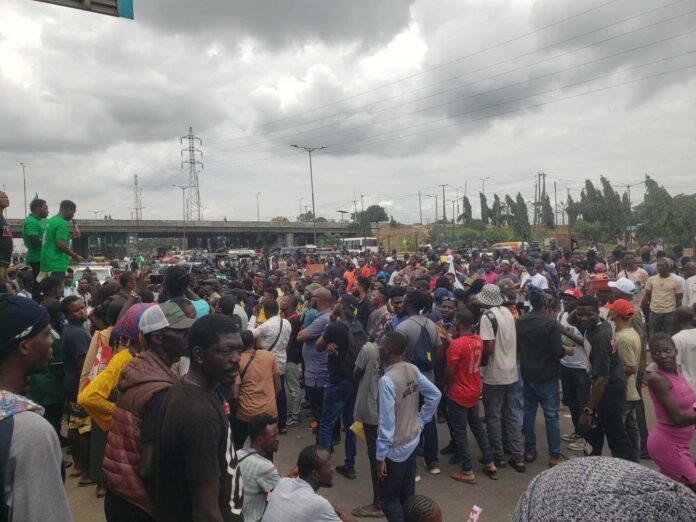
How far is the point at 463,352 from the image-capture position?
4.92m

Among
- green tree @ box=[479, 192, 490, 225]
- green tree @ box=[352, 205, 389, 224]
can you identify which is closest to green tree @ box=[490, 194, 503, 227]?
green tree @ box=[479, 192, 490, 225]

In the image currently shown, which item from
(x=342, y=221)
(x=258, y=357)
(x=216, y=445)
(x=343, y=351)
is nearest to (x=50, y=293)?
A: (x=258, y=357)

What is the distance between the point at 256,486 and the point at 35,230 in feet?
16.7

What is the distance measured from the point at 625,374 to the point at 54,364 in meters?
5.63

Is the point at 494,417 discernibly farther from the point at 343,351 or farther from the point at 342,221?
the point at 342,221

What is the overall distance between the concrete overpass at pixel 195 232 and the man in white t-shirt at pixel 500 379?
61.8m

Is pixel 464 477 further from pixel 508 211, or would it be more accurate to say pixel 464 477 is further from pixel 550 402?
pixel 508 211

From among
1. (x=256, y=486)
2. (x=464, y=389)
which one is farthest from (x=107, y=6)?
(x=464, y=389)

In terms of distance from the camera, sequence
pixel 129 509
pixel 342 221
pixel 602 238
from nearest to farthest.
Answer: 1. pixel 129 509
2. pixel 602 238
3. pixel 342 221

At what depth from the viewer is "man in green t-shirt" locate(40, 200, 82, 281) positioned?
5984 millimetres

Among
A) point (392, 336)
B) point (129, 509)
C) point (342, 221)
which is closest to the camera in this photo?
point (129, 509)

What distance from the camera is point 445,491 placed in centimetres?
467

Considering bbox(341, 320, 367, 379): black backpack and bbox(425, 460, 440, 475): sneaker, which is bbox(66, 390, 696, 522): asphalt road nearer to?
bbox(425, 460, 440, 475): sneaker

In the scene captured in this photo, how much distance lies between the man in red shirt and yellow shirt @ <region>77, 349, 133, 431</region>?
3.23 metres
